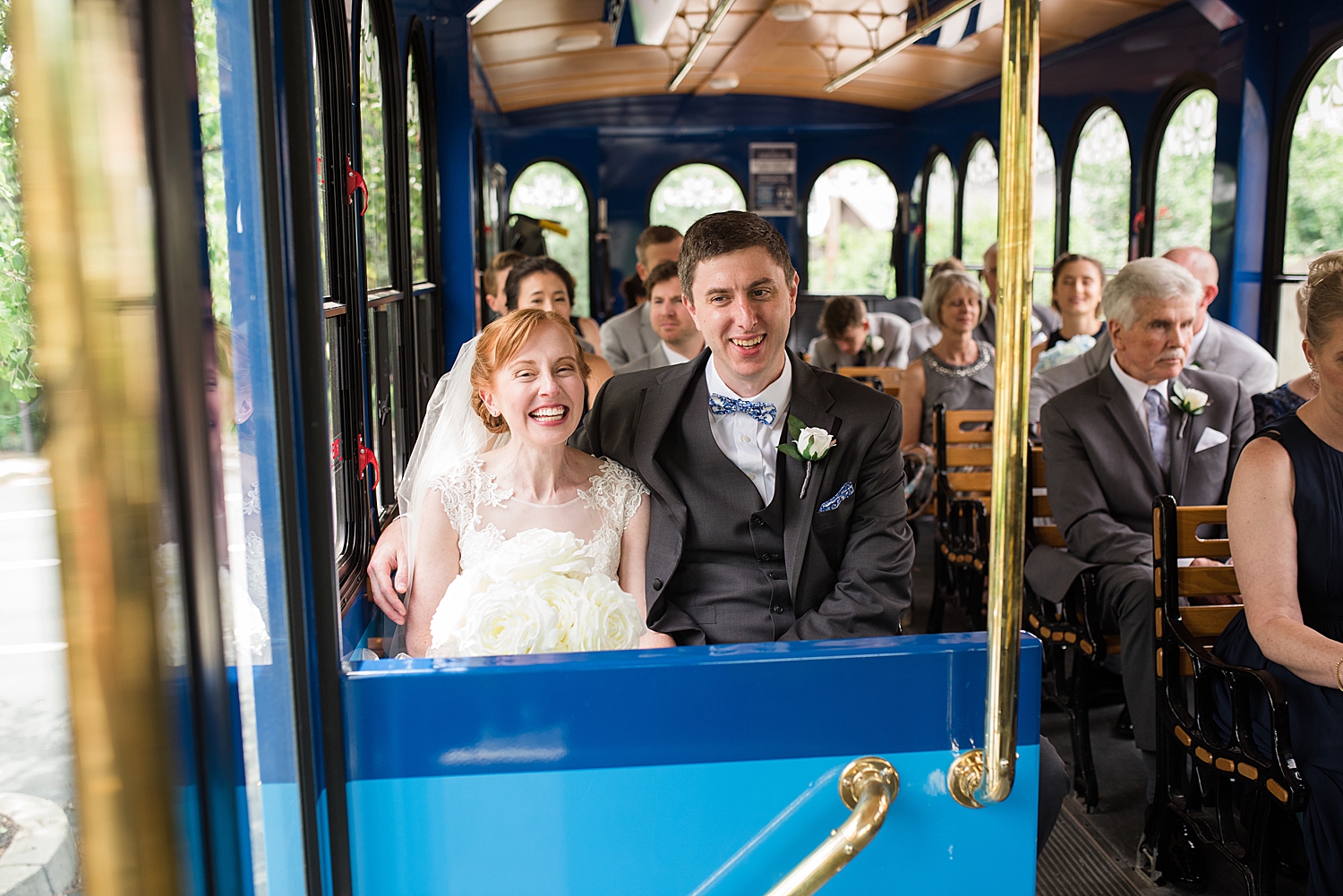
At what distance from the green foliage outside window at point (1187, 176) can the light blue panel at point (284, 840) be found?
6.21 metres

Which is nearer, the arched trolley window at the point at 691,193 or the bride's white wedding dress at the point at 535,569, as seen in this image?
the bride's white wedding dress at the point at 535,569

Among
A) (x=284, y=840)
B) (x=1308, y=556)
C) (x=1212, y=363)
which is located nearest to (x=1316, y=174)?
(x=1212, y=363)

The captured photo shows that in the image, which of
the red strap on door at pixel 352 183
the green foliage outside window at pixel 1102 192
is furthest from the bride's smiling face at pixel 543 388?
the green foliage outside window at pixel 1102 192

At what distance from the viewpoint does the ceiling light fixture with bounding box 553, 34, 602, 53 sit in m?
7.72

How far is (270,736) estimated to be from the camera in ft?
3.64

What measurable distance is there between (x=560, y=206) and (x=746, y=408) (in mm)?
10427

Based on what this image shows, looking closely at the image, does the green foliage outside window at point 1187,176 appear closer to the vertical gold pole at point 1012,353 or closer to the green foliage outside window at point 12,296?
the vertical gold pole at point 1012,353

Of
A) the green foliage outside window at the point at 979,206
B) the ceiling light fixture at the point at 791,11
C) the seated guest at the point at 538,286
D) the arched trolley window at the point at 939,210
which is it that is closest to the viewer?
the seated guest at the point at 538,286

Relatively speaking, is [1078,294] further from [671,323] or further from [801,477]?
[801,477]

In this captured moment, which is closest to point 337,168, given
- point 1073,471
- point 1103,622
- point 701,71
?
point 1073,471

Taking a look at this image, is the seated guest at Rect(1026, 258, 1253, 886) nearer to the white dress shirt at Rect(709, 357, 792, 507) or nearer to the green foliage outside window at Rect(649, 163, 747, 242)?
the white dress shirt at Rect(709, 357, 792, 507)

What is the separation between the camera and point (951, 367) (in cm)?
528

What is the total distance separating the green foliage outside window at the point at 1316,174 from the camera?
5.31 meters

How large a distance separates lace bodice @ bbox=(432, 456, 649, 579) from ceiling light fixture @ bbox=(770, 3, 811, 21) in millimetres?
5400
